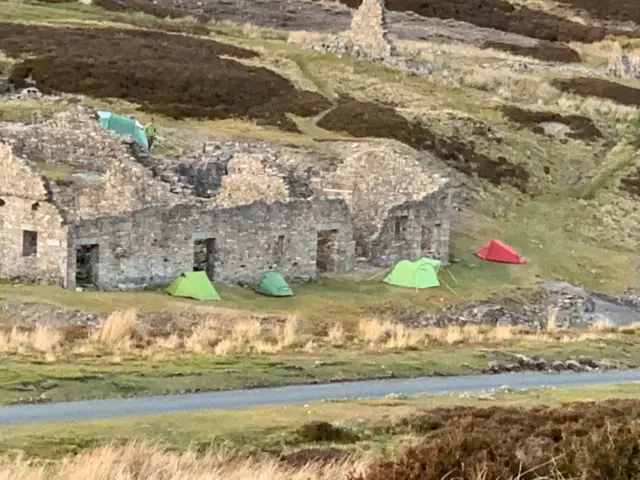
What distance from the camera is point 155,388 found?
25250 millimetres

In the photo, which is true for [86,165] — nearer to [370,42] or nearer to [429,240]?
[429,240]

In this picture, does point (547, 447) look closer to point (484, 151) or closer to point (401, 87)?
point (484, 151)

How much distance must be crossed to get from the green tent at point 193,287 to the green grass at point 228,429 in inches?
524

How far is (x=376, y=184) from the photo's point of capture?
47625 millimetres

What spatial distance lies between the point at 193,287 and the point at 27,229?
4436 millimetres

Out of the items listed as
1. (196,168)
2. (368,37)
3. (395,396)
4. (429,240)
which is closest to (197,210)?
(196,168)

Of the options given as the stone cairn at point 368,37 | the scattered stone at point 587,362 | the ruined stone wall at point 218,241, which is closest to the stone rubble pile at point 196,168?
the ruined stone wall at point 218,241

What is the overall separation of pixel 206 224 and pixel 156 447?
2137cm

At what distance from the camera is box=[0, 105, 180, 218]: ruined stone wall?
39469 mm

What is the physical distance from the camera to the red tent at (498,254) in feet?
160

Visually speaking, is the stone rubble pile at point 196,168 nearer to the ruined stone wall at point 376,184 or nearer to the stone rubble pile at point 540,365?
the ruined stone wall at point 376,184

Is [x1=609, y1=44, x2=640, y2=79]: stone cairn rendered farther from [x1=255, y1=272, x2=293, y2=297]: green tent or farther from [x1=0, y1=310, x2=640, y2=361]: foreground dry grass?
[x1=255, y1=272, x2=293, y2=297]: green tent

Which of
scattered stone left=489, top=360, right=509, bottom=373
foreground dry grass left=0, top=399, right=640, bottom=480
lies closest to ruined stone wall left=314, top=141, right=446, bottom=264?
scattered stone left=489, top=360, right=509, bottom=373

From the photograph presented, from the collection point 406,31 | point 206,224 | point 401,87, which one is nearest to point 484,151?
point 401,87
